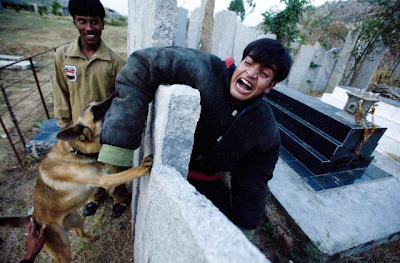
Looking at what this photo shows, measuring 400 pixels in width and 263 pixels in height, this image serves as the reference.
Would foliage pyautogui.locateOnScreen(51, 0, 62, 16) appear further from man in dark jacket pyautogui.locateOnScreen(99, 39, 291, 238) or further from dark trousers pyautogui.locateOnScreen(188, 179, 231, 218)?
dark trousers pyautogui.locateOnScreen(188, 179, 231, 218)

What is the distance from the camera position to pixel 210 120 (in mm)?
1456

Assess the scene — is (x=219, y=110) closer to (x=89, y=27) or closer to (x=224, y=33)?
(x=89, y=27)

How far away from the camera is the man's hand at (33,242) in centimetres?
183

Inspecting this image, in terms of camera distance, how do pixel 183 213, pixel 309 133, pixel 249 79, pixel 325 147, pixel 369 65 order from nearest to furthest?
pixel 183 213 → pixel 249 79 → pixel 325 147 → pixel 309 133 → pixel 369 65

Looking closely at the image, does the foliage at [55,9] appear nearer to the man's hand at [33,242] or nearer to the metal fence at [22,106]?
the metal fence at [22,106]

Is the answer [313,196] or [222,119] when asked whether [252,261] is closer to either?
[222,119]

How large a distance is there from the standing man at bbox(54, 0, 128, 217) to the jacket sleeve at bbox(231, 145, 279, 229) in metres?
2.09

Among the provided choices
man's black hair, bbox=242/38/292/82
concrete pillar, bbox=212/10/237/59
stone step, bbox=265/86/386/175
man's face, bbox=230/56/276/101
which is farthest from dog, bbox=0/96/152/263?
concrete pillar, bbox=212/10/237/59

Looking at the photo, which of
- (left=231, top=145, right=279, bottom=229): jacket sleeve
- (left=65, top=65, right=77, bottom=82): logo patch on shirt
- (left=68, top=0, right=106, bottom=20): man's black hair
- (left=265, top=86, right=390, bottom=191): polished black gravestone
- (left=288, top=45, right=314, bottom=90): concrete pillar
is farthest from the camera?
(left=288, top=45, right=314, bottom=90): concrete pillar

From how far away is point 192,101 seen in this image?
100 centimetres

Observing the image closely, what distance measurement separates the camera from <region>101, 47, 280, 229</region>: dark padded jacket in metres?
1.31

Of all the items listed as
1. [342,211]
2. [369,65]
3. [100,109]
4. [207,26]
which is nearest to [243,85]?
[100,109]

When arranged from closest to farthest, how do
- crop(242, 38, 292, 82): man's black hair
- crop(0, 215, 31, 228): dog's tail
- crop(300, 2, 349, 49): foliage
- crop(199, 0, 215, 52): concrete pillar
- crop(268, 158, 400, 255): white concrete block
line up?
crop(242, 38, 292, 82): man's black hair, crop(0, 215, 31, 228): dog's tail, crop(268, 158, 400, 255): white concrete block, crop(199, 0, 215, 52): concrete pillar, crop(300, 2, 349, 49): foliage

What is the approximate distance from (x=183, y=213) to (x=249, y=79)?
111 centimetres
